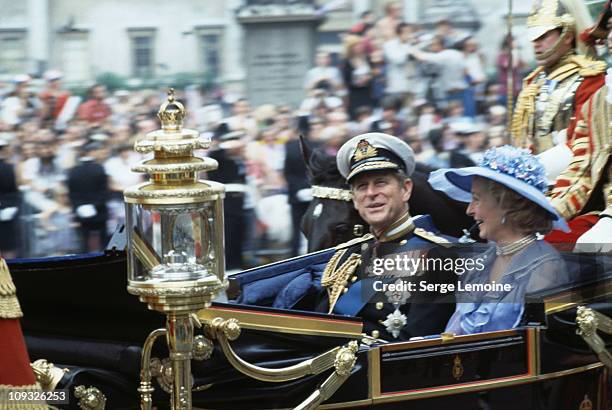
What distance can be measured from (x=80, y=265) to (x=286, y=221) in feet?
11.9

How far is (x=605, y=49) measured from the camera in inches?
196

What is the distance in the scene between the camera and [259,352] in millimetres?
3662

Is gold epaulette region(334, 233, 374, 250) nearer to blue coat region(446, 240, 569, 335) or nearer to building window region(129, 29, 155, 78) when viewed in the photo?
blue coat region(446, 240, 569, 335)

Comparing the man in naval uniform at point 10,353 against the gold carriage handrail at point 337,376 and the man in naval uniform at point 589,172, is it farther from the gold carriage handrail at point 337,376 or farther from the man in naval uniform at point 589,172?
the man in naval uniform at point 589,172

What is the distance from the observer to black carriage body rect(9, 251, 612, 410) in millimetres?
3605

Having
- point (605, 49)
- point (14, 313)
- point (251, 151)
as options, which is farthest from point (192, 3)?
point (14, 313)

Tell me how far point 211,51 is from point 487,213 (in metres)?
4.11

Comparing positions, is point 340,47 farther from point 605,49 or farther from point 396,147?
point 396,147

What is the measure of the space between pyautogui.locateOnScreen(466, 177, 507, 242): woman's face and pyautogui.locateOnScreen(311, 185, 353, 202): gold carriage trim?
823 mm

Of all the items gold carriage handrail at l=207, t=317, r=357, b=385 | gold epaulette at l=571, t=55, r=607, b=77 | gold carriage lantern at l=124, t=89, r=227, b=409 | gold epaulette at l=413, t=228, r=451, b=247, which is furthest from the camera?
gold epaulette at l=571, t=55, r=607, b=77

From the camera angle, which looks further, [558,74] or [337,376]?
[558,74]

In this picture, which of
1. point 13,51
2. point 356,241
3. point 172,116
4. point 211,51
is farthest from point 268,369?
point 211,51

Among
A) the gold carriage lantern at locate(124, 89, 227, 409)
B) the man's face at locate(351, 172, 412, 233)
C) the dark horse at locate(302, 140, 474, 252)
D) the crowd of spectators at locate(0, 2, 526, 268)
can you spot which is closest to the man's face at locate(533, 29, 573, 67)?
the dark horse at locate(302, 140, 474, 252)

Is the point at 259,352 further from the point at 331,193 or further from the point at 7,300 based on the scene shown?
the point at 331,193
